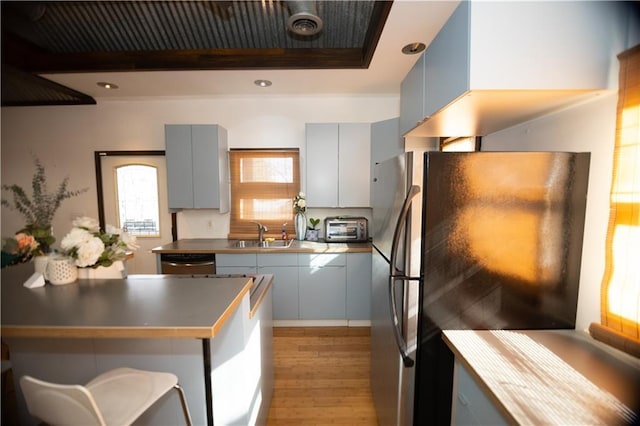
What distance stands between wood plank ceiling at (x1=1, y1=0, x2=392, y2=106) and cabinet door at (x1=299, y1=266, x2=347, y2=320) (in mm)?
1888

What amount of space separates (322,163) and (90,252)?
86.5 inches

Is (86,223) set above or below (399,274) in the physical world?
above

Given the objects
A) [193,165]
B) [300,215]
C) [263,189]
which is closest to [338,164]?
[300,215]

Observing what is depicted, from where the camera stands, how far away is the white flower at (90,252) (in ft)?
2.27

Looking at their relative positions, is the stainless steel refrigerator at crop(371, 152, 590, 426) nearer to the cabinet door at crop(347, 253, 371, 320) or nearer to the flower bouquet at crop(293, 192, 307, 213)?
the cabinet door at crop(347, 253, 371, 320)

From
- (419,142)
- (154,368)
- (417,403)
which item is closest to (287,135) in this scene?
(419,142)

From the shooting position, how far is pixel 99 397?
777mm

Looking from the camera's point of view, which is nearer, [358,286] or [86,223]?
[86,223]

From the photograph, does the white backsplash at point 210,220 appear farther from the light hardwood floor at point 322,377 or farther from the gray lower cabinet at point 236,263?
the light hardwood floor at point 322,377

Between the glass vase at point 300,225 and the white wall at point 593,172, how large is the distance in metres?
2.16

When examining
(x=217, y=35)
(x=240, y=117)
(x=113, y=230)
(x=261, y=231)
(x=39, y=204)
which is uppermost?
(x=217, y=35)

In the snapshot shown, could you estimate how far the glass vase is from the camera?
2.85 m

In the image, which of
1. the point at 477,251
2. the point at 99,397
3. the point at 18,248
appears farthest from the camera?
the point at 477,251

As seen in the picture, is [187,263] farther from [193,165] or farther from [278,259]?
[193,165]
